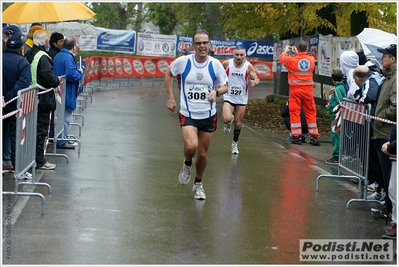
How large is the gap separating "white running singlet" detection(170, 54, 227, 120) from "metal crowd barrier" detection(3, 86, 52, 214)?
1689 mm

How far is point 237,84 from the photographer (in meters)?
14.0

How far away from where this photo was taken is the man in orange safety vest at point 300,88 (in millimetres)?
16047

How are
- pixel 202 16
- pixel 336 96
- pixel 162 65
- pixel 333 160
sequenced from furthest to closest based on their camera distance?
1. pixel 202 16
2. pixel 162 65
3. pixel 333 160
4. pixel 336 96

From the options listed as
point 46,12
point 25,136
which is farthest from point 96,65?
point 25,136

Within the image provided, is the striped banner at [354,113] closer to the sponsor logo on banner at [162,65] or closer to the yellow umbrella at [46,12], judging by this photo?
the yellow umbrella at [46,12]

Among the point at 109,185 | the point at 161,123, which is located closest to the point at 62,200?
the point at 109,185

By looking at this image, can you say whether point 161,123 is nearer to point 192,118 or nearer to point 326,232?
point 192,118

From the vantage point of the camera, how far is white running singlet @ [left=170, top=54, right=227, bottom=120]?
31.2ft

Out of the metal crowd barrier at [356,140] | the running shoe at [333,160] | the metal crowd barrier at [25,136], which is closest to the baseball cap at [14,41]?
the metal crowd barrier at [25,136]

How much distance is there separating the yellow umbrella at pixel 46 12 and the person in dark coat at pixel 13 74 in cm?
319

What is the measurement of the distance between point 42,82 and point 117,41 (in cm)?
2657

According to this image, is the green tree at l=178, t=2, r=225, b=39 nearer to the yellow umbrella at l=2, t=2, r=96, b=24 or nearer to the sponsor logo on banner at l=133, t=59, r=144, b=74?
the sponsor logo on banner at l=133, t=59, r=144, b=74

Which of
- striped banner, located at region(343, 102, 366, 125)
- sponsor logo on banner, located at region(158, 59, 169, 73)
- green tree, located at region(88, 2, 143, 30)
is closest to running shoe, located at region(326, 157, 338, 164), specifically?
striped banner, located at region(343, 102, 366, 125)

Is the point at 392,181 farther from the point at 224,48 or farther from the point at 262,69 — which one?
the point at 224,48
